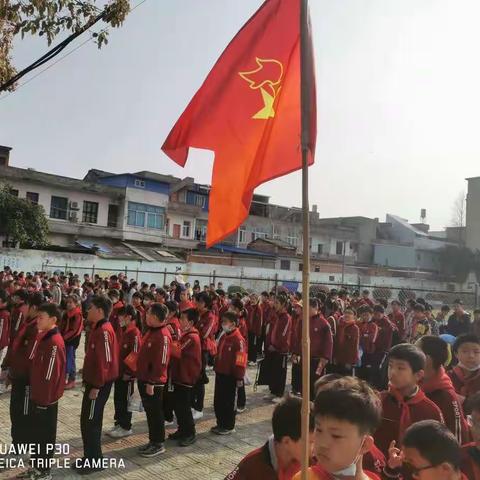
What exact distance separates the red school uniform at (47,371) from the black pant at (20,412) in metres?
0.45

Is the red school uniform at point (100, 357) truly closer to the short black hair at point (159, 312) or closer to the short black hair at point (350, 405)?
the short black hair at point (159, 312)

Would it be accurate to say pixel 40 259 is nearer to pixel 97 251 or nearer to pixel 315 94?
pixel 97 251

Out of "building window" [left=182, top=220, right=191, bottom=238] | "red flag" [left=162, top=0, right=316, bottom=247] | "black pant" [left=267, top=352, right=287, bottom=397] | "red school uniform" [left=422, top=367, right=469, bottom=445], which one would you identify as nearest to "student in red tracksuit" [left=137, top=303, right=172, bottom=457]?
"red flag" [left=162, top=0, right=316, bottom=247]

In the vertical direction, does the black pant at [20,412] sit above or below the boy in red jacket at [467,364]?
below

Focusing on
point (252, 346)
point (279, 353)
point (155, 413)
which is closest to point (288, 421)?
point (155, 413)

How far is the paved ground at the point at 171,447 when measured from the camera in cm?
531

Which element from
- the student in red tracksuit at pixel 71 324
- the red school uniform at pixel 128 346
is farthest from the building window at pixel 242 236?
the red school uniform at pixel 128 346

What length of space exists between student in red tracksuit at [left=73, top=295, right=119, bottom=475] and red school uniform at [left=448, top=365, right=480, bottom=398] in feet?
11.6

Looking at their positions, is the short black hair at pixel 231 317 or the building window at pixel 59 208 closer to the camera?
the short black hair at pixel 231 317

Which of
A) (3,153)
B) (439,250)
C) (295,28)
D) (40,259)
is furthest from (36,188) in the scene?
(439,250)

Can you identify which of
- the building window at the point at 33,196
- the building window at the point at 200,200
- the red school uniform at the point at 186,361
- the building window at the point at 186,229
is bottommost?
the red school uniform at the point at 186,361

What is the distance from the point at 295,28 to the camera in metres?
3.44

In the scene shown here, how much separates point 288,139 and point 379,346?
7294 millimetres

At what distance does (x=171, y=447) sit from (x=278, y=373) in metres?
3.36
